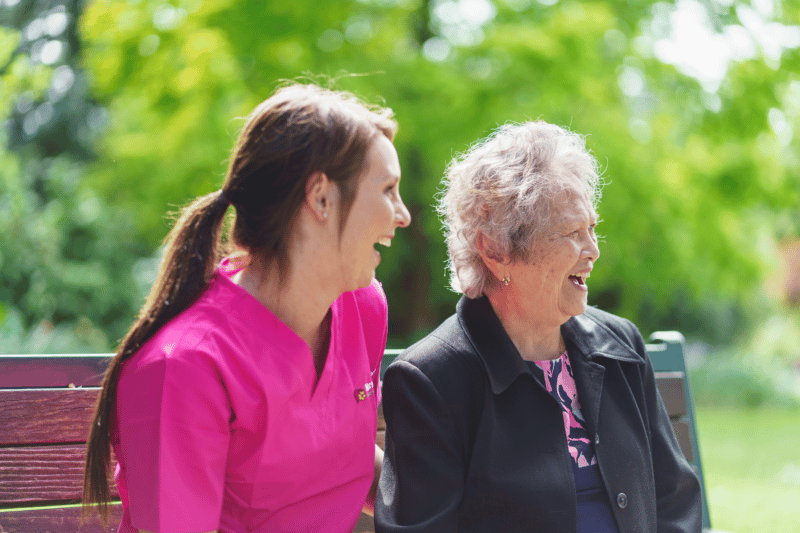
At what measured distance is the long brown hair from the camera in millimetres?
1661

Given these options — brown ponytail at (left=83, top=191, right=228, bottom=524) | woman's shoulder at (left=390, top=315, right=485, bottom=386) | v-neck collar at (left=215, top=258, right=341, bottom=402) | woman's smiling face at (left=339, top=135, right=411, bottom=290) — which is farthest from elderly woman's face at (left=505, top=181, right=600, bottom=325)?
brown ponytail at (left=83, top=191, right=228, bottom=524)

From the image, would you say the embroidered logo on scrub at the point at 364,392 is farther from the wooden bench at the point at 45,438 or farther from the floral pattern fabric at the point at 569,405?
the wooden bench at the point at 45,438

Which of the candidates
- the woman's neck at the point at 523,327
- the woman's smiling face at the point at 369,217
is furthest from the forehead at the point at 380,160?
the woman's neck at the point at 523,327

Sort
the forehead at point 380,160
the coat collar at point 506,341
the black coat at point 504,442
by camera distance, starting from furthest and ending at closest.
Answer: the coat collar at point 506,341 → the black coat at point 504,442 → the forehead at point 380,160

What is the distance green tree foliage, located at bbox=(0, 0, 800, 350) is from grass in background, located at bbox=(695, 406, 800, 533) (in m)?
1.95

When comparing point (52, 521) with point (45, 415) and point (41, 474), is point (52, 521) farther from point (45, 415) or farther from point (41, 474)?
point (45, 415)

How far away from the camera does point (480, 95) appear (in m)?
6.93

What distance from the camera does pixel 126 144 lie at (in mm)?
7789

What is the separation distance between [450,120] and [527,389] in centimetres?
515

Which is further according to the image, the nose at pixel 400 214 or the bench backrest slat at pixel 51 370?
the bench backrest slat at pixel 51 370

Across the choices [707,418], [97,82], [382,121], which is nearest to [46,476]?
[382,121]

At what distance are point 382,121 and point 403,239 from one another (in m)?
6.44

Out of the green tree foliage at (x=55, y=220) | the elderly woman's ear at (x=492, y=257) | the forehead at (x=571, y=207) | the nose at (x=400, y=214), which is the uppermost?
the nose at (x=400, y=214)

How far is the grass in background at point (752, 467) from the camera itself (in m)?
5.85
